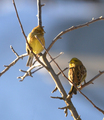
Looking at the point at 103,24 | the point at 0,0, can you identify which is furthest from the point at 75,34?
the point at 0,0

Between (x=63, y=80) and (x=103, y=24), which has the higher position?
(x=103, y=24)

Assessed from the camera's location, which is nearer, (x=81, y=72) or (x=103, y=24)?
(x=81, y=72)

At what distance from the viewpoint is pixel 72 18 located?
7.59 feet

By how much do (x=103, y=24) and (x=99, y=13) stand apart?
0.47 ft

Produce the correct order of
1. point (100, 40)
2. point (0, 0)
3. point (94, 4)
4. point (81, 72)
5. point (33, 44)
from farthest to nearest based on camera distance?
1. point (0, 0)
2. point (94, 4)
3. point (100, 40)
4. point (33, 44)
5. point (81, 72)

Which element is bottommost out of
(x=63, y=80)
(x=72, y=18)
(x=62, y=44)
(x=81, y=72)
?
(x=81, y=72)

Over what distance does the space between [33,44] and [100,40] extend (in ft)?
4.22

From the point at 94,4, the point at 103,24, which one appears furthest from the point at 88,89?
the point at 94,4

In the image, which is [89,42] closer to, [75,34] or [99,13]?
[75,34]

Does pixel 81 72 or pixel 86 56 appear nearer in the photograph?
pixel 81 72

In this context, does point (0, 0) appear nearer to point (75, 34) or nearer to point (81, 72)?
point (75, 34)

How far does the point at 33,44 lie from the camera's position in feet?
3.66

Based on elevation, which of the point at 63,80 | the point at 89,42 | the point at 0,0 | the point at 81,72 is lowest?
the point at 81,72

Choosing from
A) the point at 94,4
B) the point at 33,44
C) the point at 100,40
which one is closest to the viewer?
the point at 33,44
